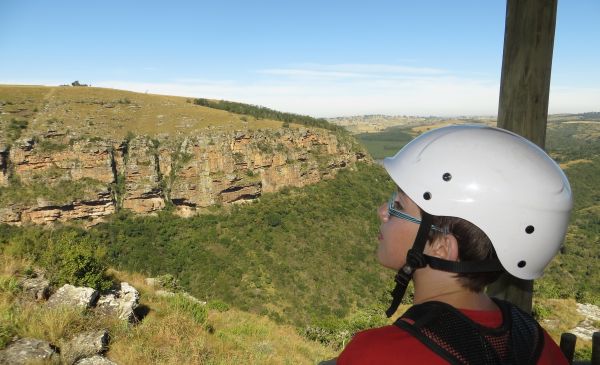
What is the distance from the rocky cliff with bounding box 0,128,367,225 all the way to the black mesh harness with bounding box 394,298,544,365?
177 ft

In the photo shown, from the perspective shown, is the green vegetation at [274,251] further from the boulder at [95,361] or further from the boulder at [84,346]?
the boulder at [95,361]

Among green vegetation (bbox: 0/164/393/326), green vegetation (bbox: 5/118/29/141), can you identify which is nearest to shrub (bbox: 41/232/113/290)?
green vegetation (bbox: 0/164/393/326)

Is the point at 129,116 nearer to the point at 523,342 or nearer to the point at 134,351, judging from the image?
the point at 134,351

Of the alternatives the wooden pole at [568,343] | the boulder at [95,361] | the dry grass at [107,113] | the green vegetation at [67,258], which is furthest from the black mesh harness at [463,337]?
the dry grass at [107,113]

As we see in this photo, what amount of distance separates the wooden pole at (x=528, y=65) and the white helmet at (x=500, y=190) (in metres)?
0.52

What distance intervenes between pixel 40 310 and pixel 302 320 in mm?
35715

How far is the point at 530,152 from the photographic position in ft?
4.87

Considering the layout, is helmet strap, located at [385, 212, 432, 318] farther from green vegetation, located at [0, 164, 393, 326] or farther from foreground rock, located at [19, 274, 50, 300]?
green vegetation, located at [0, 164, 393, 326]

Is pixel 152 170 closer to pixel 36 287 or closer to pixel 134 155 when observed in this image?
pixel 134 155

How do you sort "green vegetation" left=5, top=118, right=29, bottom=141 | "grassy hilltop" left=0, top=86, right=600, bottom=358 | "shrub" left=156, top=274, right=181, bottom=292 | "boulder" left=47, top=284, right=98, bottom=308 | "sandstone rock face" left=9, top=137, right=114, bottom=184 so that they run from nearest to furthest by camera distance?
"boulder" left=47, top=284, right=98, bottom=308
"shrub" left=156, top=274, right=181, bottom=292
"grassy hilltop" left=0, top=86, right=600, bottom=358
"sandstone rock face" left=9, top=137, right=114, bottom=184
"green vegetation" left=5, top=118, right=29, bottom=141

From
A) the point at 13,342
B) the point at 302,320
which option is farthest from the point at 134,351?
the point at 302,320

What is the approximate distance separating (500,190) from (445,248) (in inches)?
13.0

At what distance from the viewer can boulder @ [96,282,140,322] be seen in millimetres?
5578

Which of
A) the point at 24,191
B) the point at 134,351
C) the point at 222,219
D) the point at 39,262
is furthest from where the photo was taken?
the point at 222,219
